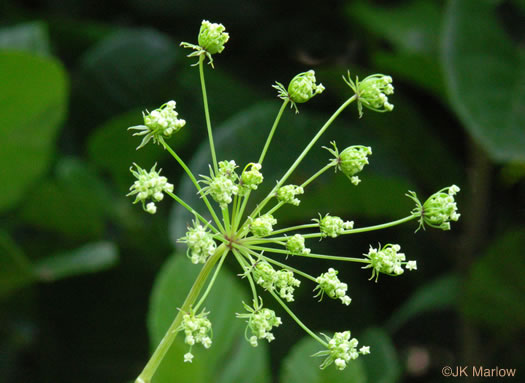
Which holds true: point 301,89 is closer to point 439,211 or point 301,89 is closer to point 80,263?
point 439,211

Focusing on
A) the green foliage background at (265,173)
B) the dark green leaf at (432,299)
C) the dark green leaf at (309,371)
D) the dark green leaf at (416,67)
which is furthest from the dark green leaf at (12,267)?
the dark green leaf at (416,67)

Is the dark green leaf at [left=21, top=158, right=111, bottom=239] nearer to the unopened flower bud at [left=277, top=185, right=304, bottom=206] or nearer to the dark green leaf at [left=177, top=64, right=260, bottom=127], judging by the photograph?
the dark green leaf at [left=177, top=64, right=260, bottom=127]

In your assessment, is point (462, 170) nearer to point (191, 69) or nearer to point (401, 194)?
point (401, 194)

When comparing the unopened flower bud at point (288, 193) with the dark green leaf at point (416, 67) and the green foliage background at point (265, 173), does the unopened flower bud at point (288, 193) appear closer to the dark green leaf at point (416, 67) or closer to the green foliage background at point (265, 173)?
the green foliage background at point (265, 173)

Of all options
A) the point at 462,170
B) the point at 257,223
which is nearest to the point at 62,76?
the point at 257,223

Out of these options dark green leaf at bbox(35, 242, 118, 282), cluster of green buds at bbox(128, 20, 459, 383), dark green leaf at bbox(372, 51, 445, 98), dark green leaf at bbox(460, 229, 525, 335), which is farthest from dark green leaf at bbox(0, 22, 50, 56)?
dark green leaf at bbox(460, 229, 525, 335)

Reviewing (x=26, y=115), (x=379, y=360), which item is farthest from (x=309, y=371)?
(x=26, y=115)

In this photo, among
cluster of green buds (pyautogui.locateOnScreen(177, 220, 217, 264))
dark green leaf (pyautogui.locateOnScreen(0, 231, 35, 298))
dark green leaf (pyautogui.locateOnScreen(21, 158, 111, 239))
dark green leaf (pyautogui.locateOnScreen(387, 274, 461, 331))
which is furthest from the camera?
dark green leaf (pyautogui.locateOnScreen(387, 274, 461, 331))
